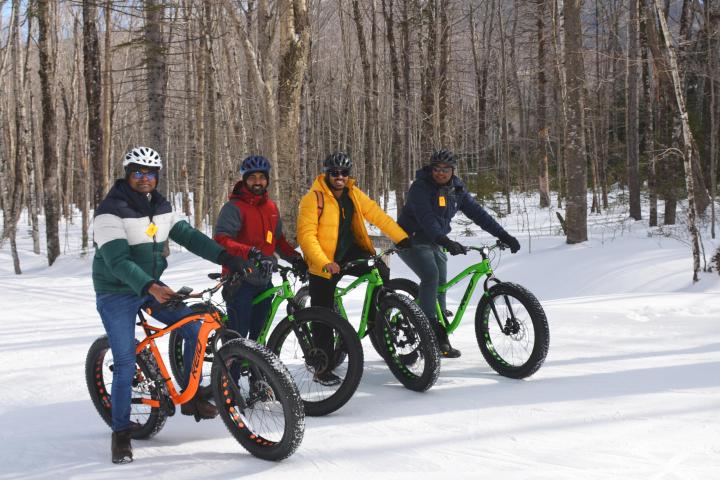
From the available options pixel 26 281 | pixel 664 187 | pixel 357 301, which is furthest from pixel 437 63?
pixel 26 281

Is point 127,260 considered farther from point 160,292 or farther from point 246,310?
point 246,310

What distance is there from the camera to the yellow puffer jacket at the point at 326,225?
17.2 ft

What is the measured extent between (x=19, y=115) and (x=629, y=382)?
63.0ft

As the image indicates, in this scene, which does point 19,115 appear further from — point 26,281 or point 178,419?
point 178,419

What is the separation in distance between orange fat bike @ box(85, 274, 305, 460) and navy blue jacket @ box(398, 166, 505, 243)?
2.36 meters

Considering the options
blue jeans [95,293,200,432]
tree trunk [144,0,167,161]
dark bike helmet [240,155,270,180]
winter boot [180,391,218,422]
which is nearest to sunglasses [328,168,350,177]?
dark bike helmet [240,155,270,180]

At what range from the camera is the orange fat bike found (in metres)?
3.73

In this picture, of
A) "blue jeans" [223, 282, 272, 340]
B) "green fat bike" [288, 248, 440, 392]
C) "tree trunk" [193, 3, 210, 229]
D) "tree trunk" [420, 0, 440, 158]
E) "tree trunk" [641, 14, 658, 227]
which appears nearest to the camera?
"green fat bike" [288, 248, 440, 392]

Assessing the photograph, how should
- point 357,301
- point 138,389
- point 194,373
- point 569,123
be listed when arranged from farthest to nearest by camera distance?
point 569,123 < point 357,301 < point 138,389 < point 194,373

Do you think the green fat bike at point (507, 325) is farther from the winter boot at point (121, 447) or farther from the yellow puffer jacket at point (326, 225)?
the winter boot at point (121, 447)

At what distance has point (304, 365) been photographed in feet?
16.7

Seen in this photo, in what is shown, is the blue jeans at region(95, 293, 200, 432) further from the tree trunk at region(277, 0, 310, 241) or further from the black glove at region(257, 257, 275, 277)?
the tree trunk at region(277, 0, 310, 241)

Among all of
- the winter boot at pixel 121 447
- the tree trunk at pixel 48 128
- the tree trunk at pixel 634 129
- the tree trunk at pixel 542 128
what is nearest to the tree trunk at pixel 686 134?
the winter boot at pixel 121 447

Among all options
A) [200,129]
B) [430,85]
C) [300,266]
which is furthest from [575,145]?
[200,129]
